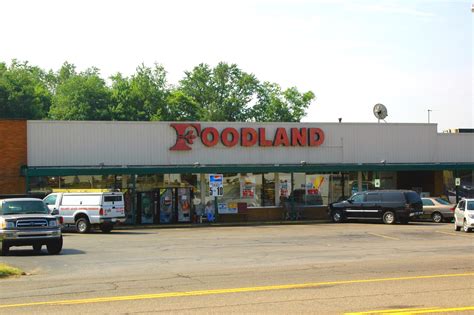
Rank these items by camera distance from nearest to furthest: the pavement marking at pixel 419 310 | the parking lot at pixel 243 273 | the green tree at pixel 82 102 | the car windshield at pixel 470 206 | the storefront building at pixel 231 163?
the pavement marking at pixel 419 310, the parking lot at pixel 243 273, the car windshield at pixel 470 206, the storefront building at pixel 231 163, the green tree at pixel 82 102

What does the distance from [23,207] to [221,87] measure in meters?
77.5

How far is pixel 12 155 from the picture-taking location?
37281mm

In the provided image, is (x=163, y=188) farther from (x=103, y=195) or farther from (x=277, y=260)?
(x=277, y=260)

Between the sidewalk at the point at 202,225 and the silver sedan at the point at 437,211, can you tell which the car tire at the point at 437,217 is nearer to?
the silver sedan at the point at 437,211

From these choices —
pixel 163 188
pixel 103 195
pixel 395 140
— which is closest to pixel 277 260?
pixel 103 195

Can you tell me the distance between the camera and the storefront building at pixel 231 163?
125 ft

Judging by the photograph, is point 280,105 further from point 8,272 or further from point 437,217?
point 8,272

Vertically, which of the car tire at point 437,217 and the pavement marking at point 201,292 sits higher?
the pavement marking at point 201,292

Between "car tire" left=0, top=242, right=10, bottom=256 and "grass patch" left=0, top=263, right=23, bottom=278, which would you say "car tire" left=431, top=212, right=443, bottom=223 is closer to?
"car tire" left=0, top=242, right=10, bottom=256

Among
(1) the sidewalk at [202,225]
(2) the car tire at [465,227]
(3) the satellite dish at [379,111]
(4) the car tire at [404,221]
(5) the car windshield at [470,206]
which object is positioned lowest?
(1) the sidewalk at [202,225]

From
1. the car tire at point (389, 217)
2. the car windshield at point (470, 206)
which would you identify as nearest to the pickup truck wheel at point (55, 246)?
the car windshield at point (470, 206)

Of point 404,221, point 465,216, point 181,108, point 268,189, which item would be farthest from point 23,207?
point 181,108

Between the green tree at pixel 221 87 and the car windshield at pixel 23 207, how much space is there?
7483cm

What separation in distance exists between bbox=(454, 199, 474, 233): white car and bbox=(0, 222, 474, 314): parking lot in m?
2.06
